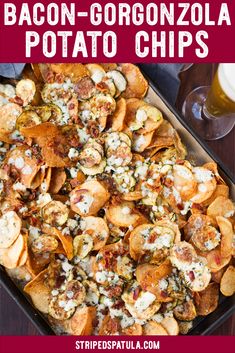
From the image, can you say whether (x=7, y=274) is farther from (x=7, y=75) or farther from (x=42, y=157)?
(x=7, y=75)

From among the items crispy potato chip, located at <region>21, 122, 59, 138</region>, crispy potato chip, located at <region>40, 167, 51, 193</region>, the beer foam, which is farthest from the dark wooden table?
crispy potato chip, located at <region>21, 122, 59, 138</region>

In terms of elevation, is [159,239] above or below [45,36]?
below

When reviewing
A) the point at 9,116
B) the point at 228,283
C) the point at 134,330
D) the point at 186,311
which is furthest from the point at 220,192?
the point at 9,116

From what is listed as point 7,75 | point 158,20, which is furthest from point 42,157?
point 158,20

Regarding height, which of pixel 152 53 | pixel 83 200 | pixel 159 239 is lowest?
pixel 159 239

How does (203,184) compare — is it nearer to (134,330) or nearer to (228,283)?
(228,283)

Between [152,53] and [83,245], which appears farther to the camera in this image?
[152,53]

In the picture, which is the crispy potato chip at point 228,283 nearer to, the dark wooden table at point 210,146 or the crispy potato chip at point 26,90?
the dark wooden table at point 210,146
